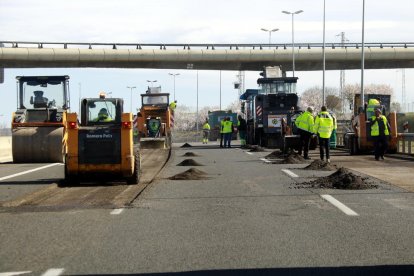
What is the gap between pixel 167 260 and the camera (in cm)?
831

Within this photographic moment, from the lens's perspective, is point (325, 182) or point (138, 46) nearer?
point (325, 182)

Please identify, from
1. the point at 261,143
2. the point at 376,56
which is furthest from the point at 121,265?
the point at 376,56

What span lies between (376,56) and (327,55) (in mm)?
4715

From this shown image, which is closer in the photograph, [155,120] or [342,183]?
[342,183]

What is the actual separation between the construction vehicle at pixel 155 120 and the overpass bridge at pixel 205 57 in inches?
914

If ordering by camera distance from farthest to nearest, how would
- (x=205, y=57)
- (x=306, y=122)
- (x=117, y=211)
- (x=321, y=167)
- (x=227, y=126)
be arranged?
(x=205, y=57) < (x=227, y=126) < (x=306, y=122) < (x=321, y=167) < (x=117, y=211)

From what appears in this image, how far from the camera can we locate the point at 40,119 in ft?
92.6

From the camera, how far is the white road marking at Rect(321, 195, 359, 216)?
1216 cm

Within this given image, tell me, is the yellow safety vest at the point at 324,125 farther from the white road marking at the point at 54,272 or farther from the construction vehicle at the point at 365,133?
the white road marking at the point at 54,272

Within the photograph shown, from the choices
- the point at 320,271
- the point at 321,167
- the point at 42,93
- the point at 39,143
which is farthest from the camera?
the point at 42,93

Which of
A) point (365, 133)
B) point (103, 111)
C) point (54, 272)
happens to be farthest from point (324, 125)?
point (54, 272)

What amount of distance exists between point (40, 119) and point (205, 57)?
4628 cm

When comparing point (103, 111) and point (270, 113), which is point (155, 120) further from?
point (103, 111)

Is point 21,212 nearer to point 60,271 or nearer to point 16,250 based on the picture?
point 16,250
